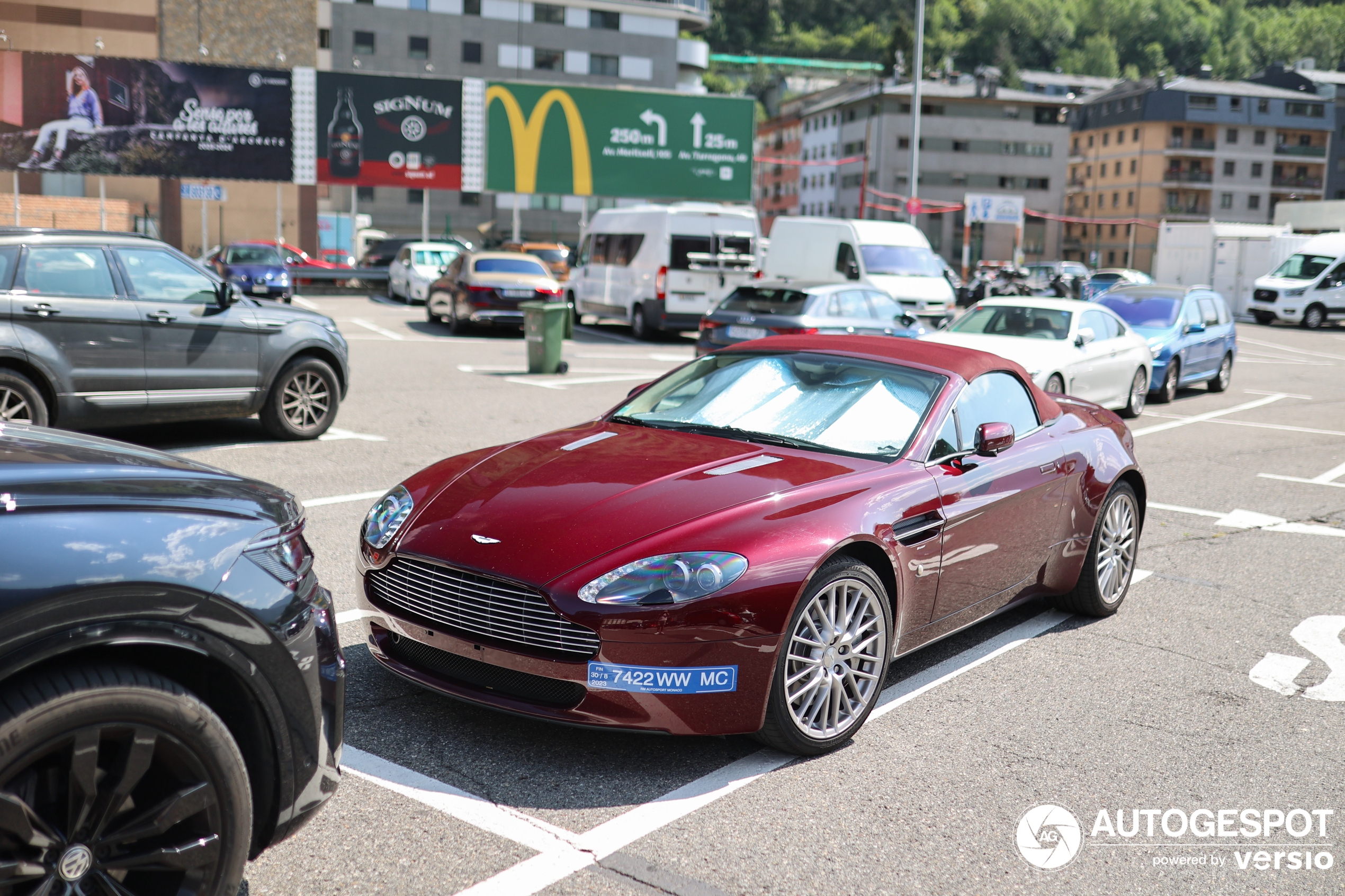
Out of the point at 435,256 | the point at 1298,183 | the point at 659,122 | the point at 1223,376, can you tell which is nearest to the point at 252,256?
the point at 435,256

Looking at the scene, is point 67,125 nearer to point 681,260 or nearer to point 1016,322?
point 681,260

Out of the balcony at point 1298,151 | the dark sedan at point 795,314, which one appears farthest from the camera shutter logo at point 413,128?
the balcony at point 1298,151

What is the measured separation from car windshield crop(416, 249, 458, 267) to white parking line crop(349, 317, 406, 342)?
15.3ft

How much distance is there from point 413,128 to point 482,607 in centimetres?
3637

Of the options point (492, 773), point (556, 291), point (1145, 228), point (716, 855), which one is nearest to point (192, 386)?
point (492, 773)

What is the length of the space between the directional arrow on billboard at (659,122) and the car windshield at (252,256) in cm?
1416

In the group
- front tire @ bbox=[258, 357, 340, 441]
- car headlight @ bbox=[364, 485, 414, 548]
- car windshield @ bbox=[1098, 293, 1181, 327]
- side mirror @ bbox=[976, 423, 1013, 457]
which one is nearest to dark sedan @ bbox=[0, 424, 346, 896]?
car headlight @ bbox=[364, 485, 414, 548]

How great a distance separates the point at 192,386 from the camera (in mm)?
9656

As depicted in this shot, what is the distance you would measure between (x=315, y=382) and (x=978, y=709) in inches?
295

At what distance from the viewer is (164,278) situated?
9.45 meters

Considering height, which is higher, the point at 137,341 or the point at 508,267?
the point at 508,267

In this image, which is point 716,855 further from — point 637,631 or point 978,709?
point 978,709

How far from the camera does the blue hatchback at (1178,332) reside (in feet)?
53.0

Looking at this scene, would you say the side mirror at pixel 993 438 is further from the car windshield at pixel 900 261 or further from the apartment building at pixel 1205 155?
the apartment building at pixel 1205 155
